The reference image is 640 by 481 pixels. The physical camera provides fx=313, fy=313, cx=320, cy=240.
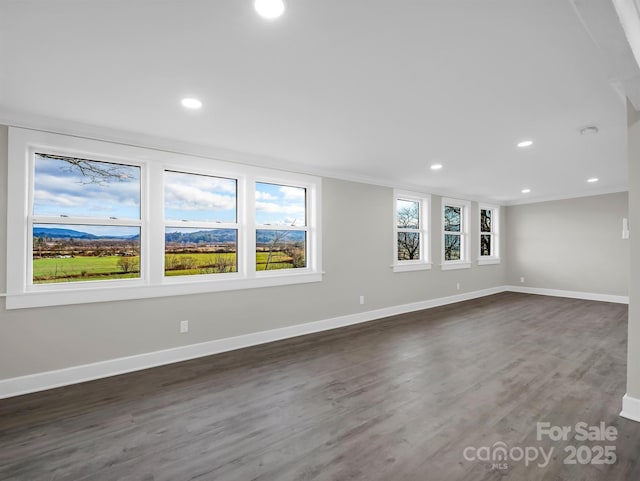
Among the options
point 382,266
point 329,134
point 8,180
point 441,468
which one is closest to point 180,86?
point 329,134

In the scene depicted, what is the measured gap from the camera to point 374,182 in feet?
17.8

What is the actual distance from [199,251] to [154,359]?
1274mm

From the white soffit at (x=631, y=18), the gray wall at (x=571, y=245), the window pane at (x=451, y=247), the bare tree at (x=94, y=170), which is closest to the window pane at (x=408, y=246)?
the window pane at (x=451, y=247)

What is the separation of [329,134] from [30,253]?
3.05 metres

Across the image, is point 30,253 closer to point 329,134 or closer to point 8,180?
point 8,180

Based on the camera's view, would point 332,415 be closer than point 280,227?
Yes

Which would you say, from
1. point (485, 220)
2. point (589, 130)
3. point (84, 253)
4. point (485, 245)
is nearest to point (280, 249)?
point (84, 253)

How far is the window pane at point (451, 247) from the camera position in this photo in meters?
7.01

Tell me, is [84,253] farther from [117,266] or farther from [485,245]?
[485,245]

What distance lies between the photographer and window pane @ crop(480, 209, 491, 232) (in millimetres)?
8070

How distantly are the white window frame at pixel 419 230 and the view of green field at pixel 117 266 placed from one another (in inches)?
104

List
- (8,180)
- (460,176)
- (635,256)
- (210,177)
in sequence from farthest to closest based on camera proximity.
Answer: (460,176) → (210,177) → (8,180) → (635,256)

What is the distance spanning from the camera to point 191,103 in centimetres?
254

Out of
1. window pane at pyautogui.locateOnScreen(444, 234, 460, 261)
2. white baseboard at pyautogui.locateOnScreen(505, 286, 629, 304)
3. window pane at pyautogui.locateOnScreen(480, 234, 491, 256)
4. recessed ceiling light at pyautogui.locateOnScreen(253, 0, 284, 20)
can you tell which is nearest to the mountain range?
recessed ceiling light at pyautogui.locateOnScreen(253, 0, 284, 20)
